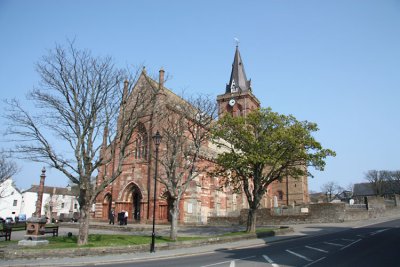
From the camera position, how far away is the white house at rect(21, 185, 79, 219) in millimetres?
77812

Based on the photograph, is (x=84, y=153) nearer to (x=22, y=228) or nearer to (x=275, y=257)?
(x=275, y=257)

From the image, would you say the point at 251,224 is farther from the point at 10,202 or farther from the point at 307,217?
the point at 10,202

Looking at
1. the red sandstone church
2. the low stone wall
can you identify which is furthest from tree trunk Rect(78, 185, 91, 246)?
the low stone wall

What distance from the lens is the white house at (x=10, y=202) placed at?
7238 cm

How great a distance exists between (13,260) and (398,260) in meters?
16.1

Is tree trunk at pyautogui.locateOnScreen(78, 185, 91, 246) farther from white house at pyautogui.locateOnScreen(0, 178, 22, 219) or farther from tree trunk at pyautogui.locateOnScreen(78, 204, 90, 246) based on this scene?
white house at pyautogui.locateOnScreen(0, 178, 22, 219)

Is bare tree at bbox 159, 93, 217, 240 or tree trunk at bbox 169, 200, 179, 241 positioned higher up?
bare tree at bbox 159, 93, 217, 240

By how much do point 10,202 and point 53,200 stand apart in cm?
980

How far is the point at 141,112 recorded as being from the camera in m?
20.1

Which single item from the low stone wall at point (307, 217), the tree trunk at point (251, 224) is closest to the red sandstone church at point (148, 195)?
the low stone wall at point (307, 217)

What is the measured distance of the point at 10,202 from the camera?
73875mm

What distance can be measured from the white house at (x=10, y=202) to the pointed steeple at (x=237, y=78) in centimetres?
5431

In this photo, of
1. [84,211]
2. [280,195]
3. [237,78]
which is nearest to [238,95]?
[237,78]

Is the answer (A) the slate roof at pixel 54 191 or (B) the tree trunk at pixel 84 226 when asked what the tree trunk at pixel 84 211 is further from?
(A) the slate roof at pixel 54 191
